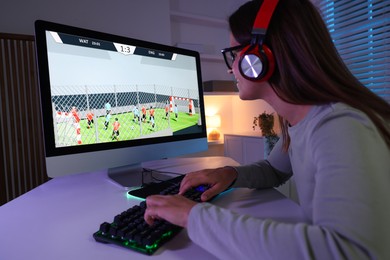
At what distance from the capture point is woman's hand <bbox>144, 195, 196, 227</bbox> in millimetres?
445

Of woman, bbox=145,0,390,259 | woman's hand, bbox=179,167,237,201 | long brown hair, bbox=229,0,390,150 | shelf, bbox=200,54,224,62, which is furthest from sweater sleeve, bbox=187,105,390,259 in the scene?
shelf, bbox=200,54,224,62

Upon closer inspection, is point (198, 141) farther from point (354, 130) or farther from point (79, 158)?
point (354, 130)

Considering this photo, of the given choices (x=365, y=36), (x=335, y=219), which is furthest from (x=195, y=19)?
(x=335, y=219)

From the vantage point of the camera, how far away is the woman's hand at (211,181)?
0.66m

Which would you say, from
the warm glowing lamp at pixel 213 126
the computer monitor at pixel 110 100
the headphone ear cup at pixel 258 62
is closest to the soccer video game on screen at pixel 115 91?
the computer monitor at pixel 110 100

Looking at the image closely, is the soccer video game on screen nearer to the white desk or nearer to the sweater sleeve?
the white desk

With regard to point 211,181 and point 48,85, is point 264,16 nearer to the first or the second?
point 211,181

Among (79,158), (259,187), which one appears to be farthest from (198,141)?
(79,158)

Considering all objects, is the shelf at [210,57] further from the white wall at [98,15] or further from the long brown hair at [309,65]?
the long brown hair at [309,65]

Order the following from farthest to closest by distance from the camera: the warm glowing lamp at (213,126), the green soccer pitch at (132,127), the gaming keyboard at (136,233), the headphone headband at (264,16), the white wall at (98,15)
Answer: the warm glowing lamp at (213,126), the white wall at (98,15), the green soccer pitch at (132,127), the headphone headband at (264,16), the gaming keyboard at (136,233)

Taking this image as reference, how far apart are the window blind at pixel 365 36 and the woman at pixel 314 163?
5.01 ft

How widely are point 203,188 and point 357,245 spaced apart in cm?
41

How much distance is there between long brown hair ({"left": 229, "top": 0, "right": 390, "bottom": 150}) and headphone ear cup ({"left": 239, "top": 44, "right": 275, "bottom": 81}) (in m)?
0.02

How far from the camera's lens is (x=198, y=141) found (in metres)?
1.13
